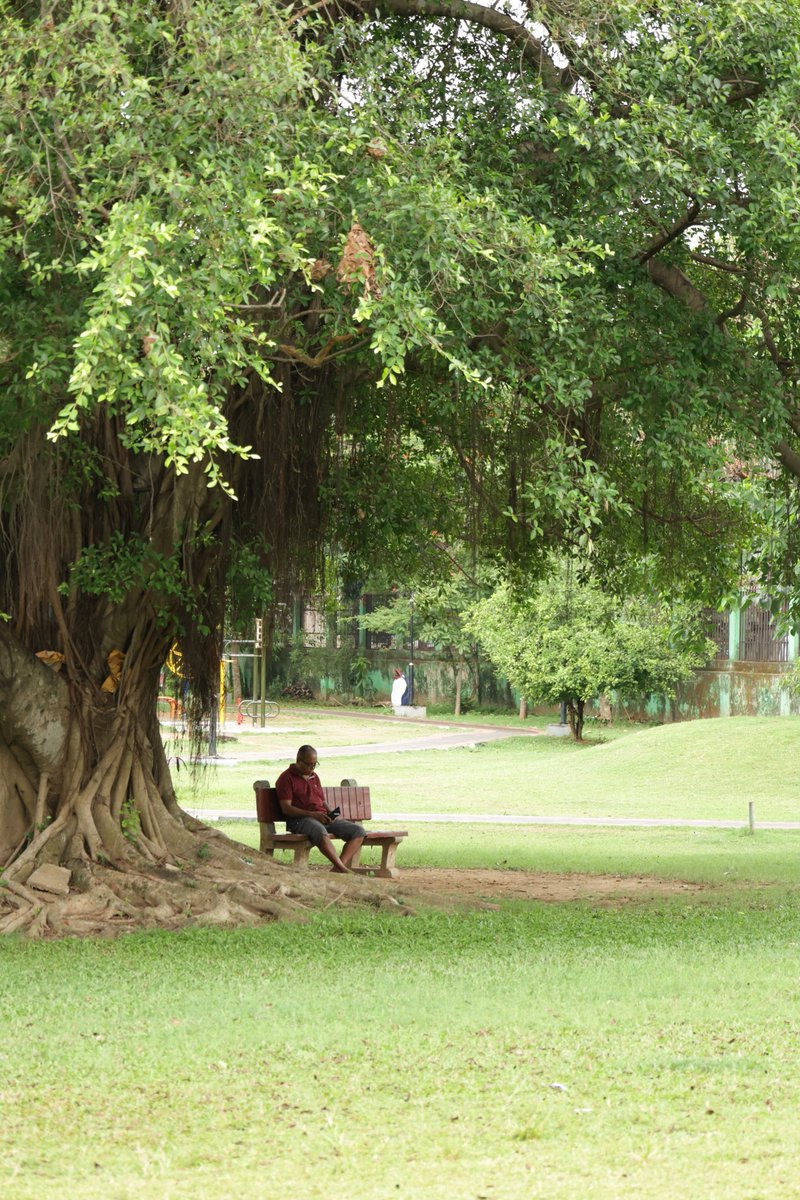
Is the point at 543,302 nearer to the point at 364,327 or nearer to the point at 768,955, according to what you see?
the point at 364,327

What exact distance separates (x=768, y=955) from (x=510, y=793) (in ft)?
51.8

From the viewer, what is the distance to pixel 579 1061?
5.92m

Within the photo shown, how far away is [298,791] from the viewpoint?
1165 cm

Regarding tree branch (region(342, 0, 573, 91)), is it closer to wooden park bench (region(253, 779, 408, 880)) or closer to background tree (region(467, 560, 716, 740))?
wooden park bench (region(253, 779, 408, 880))

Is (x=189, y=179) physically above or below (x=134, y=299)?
above

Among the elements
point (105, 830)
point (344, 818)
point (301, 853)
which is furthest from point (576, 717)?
point (105, 830)

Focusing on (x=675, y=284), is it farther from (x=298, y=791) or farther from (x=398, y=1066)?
(x=398, y=1066)

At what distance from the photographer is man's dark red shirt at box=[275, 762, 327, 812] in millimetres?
11586

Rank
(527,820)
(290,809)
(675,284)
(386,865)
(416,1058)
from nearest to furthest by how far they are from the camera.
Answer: (416,1058)
(675,284)
(290,809)
(386,865)
(527,820)

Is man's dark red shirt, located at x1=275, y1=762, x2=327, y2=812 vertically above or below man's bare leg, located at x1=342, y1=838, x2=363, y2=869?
above

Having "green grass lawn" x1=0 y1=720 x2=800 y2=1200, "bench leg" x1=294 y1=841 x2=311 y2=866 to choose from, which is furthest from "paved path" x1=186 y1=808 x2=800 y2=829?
Result: "green grass lawn" x1=0 y1=720 x2=800 y2=1200

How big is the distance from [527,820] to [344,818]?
7650 millimetres

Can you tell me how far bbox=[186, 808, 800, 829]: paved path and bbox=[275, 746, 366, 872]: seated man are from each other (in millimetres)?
6866

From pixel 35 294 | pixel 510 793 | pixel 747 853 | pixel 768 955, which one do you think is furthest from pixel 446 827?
pixel 35 294
